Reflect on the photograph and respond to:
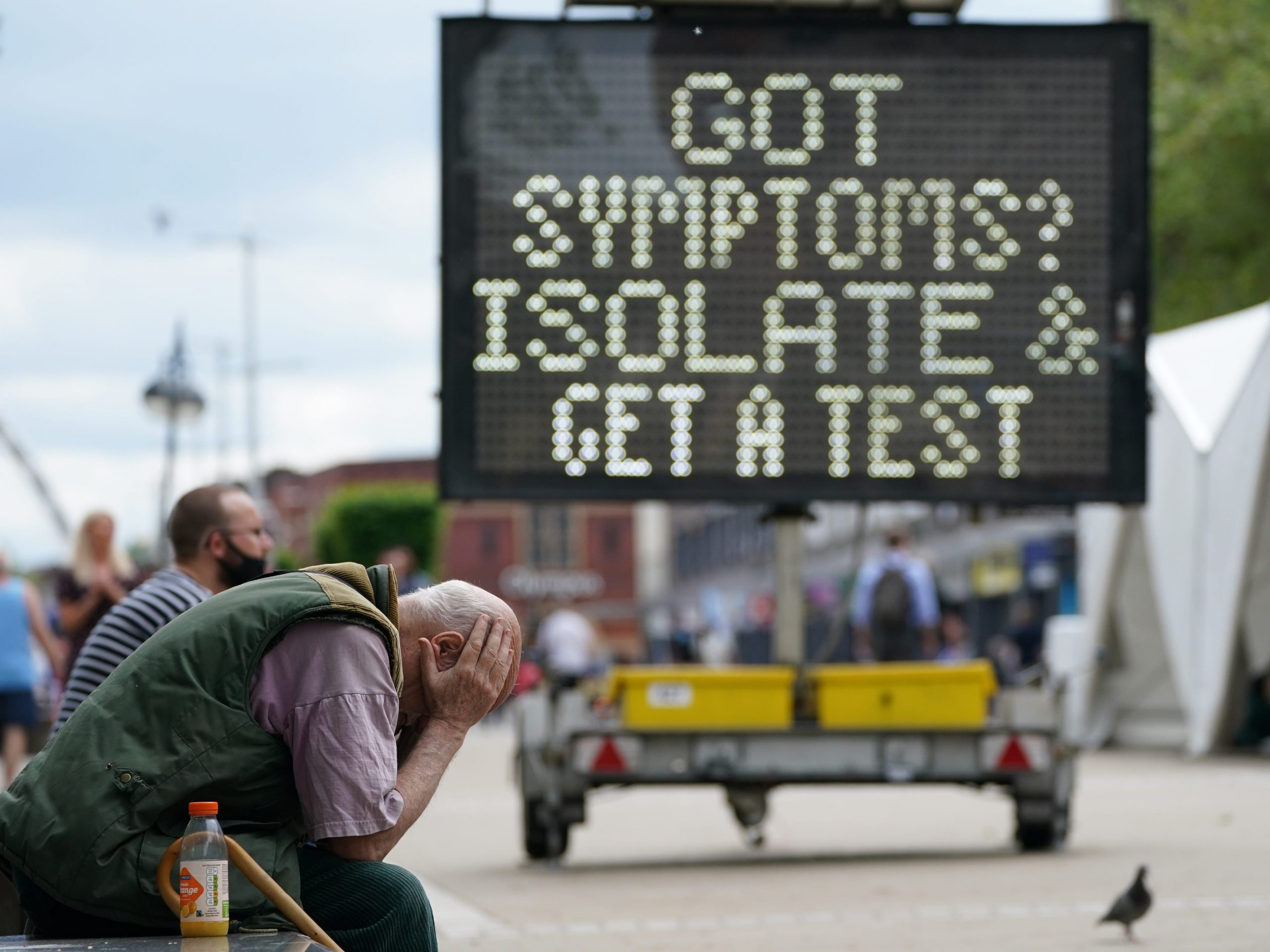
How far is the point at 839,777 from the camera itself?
36.5ft

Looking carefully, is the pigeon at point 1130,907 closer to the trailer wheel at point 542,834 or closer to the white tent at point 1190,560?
the trailer wheel at point 542,834

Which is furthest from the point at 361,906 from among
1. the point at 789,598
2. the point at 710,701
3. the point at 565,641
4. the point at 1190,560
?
the point at 565,641

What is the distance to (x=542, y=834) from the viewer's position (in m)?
11.6

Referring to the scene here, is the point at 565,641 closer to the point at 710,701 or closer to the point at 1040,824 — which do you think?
the point at 1040,824

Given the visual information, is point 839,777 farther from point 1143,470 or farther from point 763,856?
point 1143,470

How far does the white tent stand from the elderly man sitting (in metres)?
14.8

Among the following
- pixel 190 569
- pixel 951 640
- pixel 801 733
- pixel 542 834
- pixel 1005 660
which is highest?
pixel 190 569

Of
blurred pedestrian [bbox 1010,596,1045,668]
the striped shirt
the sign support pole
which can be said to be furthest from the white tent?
the striped shirt

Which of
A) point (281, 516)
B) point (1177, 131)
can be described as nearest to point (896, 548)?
point (1177, 131)

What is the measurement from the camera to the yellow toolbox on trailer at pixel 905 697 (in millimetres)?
11172

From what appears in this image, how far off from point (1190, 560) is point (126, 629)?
1520cm

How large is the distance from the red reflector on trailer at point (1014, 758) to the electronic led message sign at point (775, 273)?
1283mm

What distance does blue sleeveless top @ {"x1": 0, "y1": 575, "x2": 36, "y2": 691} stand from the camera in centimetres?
1370

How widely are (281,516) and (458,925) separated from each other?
108 metres
